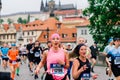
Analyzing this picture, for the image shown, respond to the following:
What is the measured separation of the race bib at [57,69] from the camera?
7906 mm

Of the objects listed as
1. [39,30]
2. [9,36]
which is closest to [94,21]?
[39,30]

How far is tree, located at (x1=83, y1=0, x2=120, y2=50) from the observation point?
143 ft

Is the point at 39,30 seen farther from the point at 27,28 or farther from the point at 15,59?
the point at 15,59

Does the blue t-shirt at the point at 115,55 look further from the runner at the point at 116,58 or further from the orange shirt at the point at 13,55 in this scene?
the orange shirt at the point at 13,55

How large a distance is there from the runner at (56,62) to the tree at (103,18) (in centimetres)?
3521

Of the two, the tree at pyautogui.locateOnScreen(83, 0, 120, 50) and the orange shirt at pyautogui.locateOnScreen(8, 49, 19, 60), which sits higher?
the orange shirt at pyautogui.locateOnScreen(8, 49, 19, 60)

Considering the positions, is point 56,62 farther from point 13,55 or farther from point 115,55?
point 13,55

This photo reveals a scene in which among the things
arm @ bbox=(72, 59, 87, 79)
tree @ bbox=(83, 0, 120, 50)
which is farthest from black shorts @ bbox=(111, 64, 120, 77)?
tree @ bbox=(83, 0, 120, 50)

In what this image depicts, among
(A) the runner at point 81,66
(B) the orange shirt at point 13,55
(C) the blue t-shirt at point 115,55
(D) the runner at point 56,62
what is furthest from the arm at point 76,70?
(B) the orange shirt at point 13,55

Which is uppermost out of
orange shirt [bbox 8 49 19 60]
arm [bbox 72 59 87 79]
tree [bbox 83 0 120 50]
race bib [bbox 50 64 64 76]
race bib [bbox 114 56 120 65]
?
arm [bbox 72 59 87 79]

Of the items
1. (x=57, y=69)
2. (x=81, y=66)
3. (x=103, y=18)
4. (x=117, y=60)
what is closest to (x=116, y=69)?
(x=117, y=60)

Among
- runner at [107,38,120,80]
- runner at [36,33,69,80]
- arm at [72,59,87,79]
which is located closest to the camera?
arm at [72,59,87,79]

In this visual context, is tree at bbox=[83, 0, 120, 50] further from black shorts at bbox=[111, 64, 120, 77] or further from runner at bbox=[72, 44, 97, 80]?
runner at bbox=[72, 44, 97, 80]

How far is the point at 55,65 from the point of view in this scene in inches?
311
